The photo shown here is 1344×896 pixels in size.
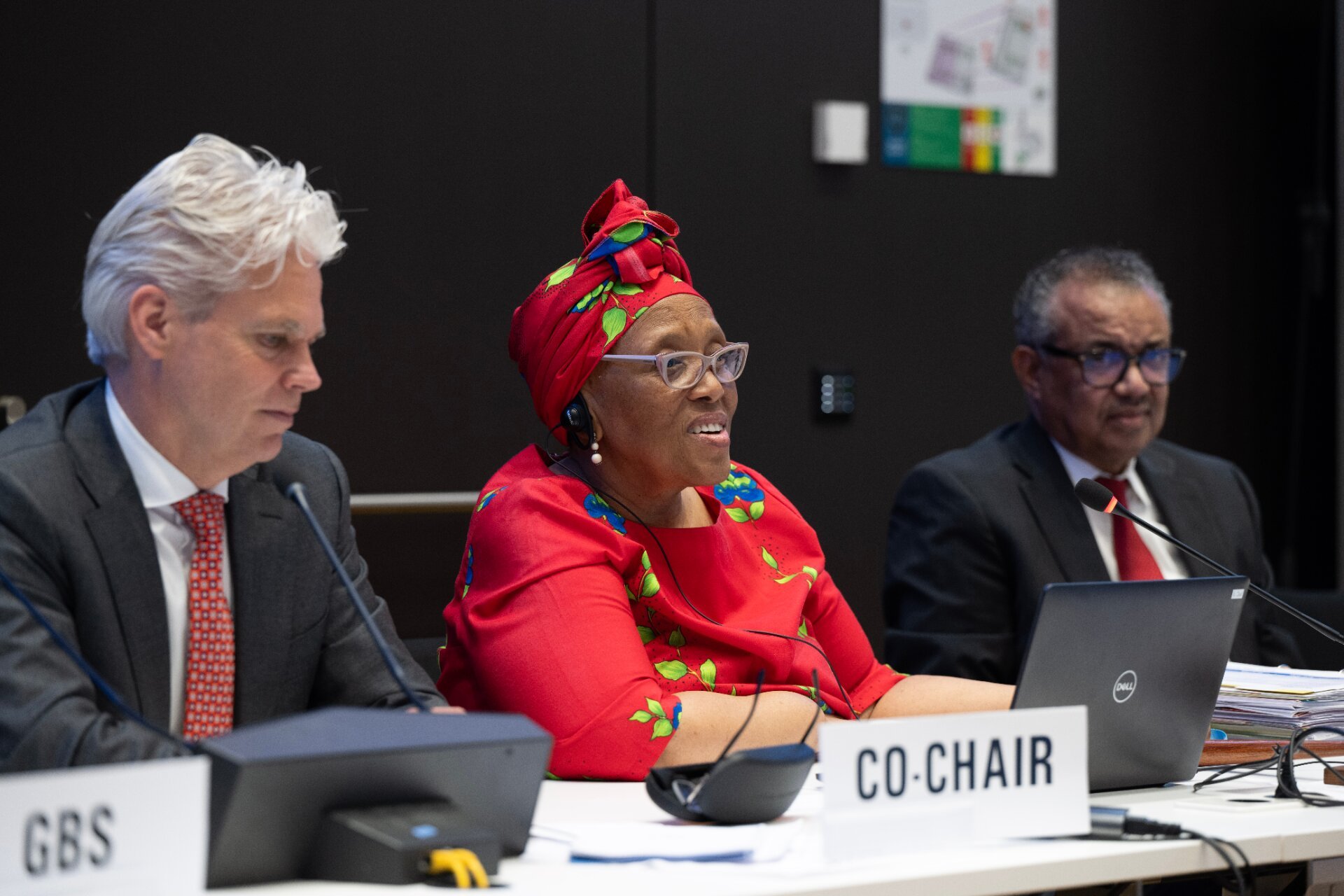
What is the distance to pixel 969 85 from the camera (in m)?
4.01

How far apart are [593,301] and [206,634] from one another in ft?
2.48

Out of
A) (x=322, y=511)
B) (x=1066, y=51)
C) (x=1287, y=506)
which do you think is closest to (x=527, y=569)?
(x=322, y=511)

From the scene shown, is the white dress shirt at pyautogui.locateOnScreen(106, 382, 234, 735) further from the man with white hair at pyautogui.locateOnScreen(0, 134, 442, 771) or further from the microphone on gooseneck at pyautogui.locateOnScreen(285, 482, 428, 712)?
the microphone on gooseneck at pyautogui.locateOnScreen(285, 482, 428, 712)

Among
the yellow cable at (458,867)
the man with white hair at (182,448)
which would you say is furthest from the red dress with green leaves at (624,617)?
the yellow cable at (458,867)

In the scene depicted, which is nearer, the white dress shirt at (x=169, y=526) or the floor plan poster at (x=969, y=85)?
the white dress shirt at (x=169, y=526)

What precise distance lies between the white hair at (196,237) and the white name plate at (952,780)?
0.88 metres

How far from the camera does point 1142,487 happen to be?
10.3 feet

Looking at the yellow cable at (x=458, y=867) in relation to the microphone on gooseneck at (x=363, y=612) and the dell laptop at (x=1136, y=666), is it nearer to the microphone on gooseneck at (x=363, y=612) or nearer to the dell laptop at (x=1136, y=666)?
the microphone on gooseneck at (x=363, y=612)

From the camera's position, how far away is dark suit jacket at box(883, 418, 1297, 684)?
2881mm

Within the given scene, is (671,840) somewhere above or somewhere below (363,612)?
below

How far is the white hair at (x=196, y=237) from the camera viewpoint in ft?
5.80

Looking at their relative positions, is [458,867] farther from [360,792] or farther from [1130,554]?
[1130,554]

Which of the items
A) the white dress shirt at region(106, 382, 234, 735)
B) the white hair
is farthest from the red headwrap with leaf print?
the white dress shirt at region(106, 382, 234, 735)

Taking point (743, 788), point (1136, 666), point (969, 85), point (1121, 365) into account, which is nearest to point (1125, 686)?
point (1136, 666)
